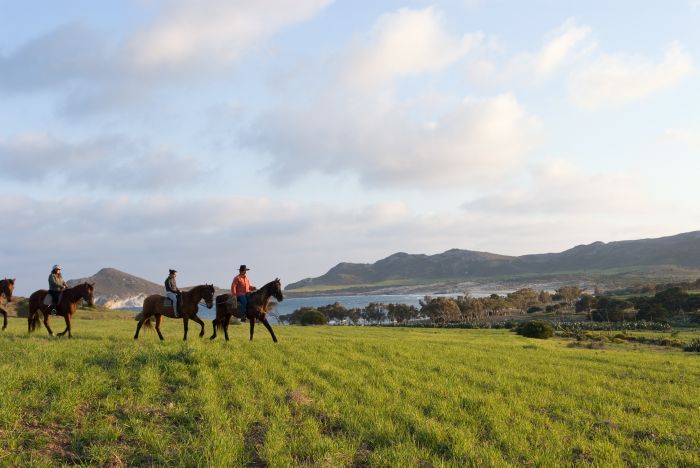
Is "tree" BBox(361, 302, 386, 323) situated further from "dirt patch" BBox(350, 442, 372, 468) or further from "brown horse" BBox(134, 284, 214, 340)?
"dirt patch" BBox(350, 442, 372, 468)

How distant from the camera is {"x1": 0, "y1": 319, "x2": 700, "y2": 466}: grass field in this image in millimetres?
7723

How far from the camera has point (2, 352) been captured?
13.6 metres

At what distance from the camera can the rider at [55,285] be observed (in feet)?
62.2

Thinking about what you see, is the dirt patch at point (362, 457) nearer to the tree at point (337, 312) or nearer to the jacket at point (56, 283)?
the jacket at point (56, 283)

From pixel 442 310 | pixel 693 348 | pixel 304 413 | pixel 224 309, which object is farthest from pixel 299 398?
pixel 442 310

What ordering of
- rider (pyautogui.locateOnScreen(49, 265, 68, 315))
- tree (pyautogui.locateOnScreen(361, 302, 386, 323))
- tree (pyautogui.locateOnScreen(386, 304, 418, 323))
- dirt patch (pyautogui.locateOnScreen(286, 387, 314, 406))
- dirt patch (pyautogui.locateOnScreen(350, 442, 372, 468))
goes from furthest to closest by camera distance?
tree (pyautogui.locateOnScreen(361, 302, 386, 323))
tree (pyautogui.locateOnScreen(386, 304, 418, 323))
rider (pyautogui.locateOnScreen(49, 265, 68, 315))
dirt patch (pyautogui.locateOnScreen(286, 387, 314, 406))
dirt patch (pyautogui.locateOnScreen(350, 442, 372, 468))

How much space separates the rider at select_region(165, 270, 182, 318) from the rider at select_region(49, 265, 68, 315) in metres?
4.57

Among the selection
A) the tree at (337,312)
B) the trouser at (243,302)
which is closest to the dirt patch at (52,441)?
the trouser at (243,302)

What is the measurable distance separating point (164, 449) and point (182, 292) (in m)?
12.7

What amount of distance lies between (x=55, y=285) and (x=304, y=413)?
1512cm

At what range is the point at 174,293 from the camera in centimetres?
1948

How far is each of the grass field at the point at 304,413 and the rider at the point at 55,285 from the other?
12.4ft

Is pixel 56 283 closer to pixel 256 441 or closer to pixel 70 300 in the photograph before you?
pixel 70 300

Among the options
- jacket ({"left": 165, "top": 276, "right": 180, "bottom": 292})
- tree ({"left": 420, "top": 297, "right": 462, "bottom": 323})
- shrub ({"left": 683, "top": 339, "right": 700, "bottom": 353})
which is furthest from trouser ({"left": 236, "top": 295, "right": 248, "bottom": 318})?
tree ({"left": 420, "top": 297, "right": 462, "bottom": 323})
